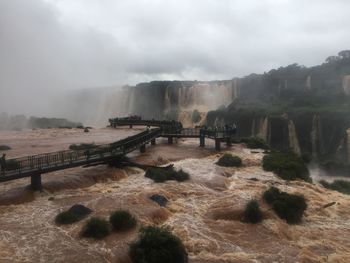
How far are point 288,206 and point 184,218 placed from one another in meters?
6.07

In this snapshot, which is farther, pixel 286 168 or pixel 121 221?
pixel 286 168

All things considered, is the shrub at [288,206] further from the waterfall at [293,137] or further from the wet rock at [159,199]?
the waterfall at [293,137]

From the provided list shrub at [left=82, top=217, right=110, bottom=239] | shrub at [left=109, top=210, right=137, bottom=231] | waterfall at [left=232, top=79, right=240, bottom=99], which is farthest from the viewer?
waterfall at [left=232, top=79, right=240, bottom=99]

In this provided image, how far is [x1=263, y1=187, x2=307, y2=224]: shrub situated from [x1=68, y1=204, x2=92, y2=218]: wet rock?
1028 centimetres

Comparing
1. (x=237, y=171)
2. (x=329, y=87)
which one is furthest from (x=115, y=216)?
(x=329, y=87)

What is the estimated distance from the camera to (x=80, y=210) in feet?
67.2

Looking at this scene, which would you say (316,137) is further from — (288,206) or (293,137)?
(288,206)

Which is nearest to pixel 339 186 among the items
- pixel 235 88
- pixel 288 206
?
pixel 288 206

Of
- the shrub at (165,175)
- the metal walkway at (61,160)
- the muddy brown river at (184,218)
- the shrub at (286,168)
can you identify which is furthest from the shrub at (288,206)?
the metal walkway at (61,160)

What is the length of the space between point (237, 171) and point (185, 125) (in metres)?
50.1

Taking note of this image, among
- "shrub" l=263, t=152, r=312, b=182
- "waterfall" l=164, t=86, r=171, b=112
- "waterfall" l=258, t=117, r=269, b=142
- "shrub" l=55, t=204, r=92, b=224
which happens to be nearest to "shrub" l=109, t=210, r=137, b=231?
"shrub" l=55, t=204, r=92, b=224

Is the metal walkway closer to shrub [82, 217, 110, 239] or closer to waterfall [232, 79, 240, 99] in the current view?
shrub [82, 217, 110, 239]

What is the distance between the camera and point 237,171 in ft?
106

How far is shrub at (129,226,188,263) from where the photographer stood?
15852 mm
